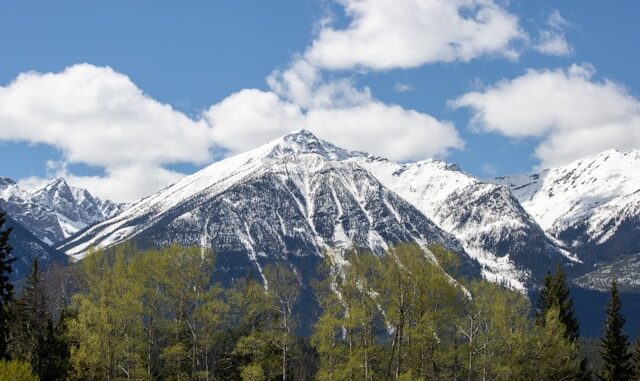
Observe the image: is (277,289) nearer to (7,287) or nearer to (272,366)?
(272,366)

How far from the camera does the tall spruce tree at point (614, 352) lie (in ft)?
303

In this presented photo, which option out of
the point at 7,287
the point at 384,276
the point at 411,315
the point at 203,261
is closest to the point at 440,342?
the point at 411,315

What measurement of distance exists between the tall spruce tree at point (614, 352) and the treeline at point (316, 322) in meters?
10.4

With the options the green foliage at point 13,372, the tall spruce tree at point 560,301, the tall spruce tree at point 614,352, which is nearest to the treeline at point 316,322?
the tall spruce tree at point 560,301

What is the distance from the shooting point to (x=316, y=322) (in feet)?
242

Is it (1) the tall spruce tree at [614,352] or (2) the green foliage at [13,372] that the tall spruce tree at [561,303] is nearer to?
(1) the tall spruce tree at [614,352]

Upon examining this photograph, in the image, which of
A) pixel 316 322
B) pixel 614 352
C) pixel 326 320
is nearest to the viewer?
pixel 326 320

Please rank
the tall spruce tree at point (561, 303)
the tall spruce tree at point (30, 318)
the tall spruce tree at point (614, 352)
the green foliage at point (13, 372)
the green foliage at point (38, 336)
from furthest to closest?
the tall spruce tree at point (561, 303)
the tall spruce tree at point (614, 352)
the tall spruce tree at point (30, 318)
the green foliage at point (38, 336)
the green foliage at point (13, 372)

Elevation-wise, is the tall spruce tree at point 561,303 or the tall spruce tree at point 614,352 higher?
the tall spruce tree at point 561,303

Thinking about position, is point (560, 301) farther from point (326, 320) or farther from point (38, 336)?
point (38, 336)

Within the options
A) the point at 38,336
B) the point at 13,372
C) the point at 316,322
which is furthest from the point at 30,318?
the point at 13,372

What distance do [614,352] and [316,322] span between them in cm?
4168

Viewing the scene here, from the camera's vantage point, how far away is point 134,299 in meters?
73.4

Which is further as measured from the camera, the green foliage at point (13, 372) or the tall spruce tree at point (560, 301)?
the tall spruce tree at point (560, 301)
